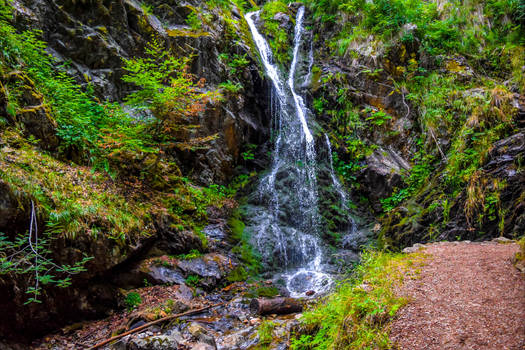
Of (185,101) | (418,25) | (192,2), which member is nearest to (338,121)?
(418,25)

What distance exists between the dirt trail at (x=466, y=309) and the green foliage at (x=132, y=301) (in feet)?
14.0

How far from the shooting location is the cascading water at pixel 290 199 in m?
7.41

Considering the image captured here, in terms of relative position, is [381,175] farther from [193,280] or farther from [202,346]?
[202,346]

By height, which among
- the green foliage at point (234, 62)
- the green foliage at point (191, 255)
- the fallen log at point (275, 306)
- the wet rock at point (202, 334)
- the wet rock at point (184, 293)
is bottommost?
the fallen log at point (275, 306)

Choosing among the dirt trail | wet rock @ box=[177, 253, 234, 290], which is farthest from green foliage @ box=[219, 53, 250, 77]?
the dirt trail

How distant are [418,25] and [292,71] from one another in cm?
527

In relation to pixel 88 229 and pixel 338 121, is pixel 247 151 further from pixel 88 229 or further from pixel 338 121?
pixel 88 229

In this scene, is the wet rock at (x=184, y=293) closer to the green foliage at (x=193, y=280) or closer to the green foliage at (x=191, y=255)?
the green foliage at (x=193, y=280)

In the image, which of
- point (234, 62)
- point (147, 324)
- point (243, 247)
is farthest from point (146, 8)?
point (147, 324)

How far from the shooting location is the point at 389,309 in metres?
2.57

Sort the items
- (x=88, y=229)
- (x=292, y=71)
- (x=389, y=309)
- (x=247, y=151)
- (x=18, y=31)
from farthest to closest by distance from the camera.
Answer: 1. (x=292, y=71)
2. (x=247, y=151)
3. (x=18, y=31)
4. (x=88, y=229)
5. (x=389, y=309)

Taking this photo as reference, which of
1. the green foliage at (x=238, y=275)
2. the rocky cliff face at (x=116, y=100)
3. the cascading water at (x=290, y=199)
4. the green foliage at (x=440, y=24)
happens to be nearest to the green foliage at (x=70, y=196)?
the rocky cliff face at (x=116, y=100)

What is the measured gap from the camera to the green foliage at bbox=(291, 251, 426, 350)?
2.42m

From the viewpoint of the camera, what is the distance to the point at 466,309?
7.62 feet
